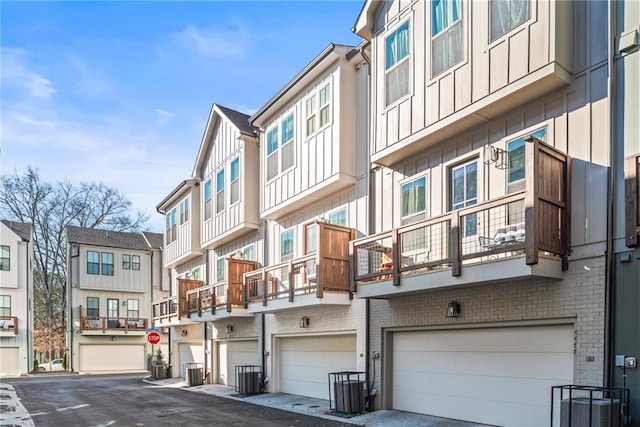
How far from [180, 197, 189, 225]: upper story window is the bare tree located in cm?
1904

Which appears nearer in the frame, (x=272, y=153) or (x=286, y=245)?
(x=286, y=245)

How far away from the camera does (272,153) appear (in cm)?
1725

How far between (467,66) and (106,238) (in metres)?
33.4

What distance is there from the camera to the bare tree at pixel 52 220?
3878cm

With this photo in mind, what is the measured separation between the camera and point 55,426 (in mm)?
12188

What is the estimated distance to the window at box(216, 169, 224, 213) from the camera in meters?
20.9

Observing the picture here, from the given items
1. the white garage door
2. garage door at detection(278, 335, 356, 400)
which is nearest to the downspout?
garage door at detection(278, 335, 356, 400)

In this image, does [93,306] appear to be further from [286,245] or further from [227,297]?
[286,245]

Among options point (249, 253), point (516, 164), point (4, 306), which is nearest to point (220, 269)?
point (249, 253)

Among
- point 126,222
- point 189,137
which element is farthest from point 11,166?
point 189,137

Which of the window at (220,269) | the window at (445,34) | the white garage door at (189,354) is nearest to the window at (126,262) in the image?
the white garage door at (189,354)

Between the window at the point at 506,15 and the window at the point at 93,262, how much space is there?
33026 mm

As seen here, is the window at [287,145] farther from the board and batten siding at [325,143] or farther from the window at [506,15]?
the window at [506,15]

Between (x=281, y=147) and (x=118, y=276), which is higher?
(x=281, y=147)
